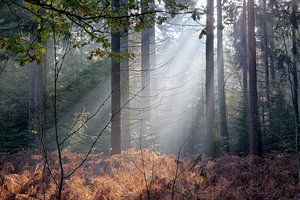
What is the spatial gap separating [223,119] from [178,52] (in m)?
24.5

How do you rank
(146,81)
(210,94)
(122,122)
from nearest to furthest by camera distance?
(210,94) → (122,122) → (146,81)

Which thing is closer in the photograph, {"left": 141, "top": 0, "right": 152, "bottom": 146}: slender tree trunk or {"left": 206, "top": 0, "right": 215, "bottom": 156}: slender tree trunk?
{"left": 206, "top": 0, "right": 215, "bottom": 156}: slender tree trunk

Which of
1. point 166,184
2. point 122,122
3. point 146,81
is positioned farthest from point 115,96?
point 146,81

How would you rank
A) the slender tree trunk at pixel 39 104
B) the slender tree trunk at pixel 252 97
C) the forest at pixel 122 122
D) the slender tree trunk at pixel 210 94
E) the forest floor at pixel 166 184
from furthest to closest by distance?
1. the slender tree trunk at pixel 210 94
2. the slender tree trunk at pixel 252 97
3. the forest floor at pixel 166 184
4. the slender tree trunk at pixel 39 104
5. the forest at pixel 122 122

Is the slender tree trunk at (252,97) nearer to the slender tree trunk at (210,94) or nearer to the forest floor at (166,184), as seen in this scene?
the slender tree trunk at (210,94)

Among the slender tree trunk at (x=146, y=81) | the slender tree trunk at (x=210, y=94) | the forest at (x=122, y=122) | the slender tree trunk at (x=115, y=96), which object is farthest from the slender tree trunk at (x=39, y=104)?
the slender tree trunk at (x=146, y=81)

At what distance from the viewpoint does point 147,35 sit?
70.6ft

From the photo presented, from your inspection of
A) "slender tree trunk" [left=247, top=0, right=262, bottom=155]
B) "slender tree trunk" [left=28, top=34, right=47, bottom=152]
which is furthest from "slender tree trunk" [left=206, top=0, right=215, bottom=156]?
"slender tree trunk" [left=28, top=34, right=47, bottom=152]

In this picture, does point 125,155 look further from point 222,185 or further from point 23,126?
point 23,126

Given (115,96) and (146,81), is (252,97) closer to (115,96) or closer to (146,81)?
(115,96)

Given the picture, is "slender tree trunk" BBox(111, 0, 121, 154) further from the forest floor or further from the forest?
the forest floor

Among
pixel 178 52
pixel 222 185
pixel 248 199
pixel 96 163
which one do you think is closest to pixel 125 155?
pixel 96 163

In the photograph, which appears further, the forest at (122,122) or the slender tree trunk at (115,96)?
the slender tree trunk at (115,96)

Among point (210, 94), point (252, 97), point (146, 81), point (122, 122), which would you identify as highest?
point (146, 81)
